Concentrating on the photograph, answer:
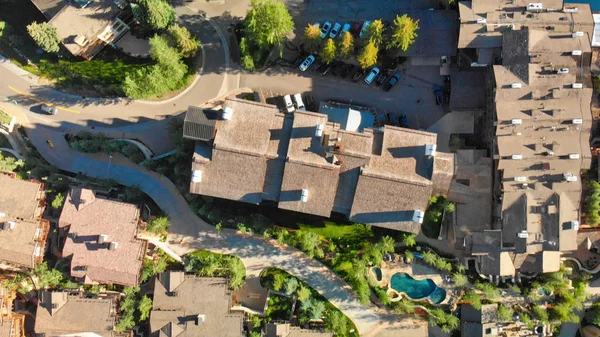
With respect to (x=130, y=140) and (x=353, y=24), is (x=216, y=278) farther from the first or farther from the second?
(x=353, y=24)

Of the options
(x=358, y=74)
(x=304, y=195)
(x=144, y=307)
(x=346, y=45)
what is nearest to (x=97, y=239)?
(x=144, y=307)

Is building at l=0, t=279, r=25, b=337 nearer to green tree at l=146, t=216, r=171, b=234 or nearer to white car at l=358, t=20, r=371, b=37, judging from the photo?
green tree at l=146, t=216, r=171, b=234

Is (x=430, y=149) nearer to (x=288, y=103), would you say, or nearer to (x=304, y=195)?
(x=304, y=195)

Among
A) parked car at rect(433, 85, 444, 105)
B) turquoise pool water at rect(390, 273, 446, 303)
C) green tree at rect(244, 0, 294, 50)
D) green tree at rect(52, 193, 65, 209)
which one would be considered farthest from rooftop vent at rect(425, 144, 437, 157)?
green tree at rect(52, 193, 65, 209)

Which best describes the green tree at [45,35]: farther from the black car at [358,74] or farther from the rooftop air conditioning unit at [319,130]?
the black car at [358,74]

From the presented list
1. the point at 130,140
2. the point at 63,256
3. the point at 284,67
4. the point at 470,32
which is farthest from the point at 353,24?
the point at 63,256
